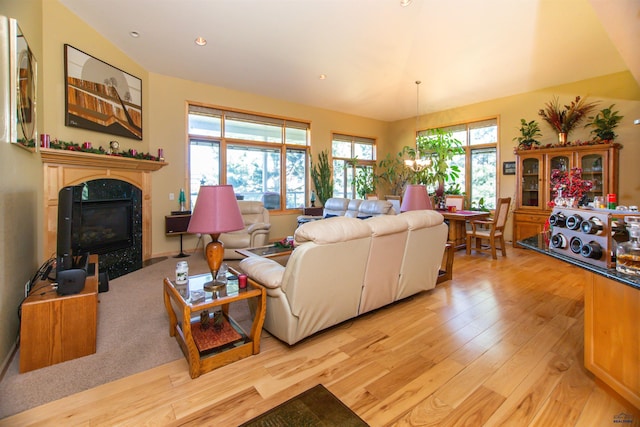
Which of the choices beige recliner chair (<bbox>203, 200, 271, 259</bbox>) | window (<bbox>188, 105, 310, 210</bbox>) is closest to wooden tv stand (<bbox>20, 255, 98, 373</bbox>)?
beige recliner chair (<bbox>203, 200, 271, 259</bbox>)

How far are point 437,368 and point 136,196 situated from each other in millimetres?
4805

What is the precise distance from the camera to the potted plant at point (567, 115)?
5.36 metres

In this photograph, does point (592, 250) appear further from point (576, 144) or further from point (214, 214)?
point (576, 144)

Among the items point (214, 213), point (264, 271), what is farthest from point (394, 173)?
point (214, 213)

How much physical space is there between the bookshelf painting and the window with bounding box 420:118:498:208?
702 cm

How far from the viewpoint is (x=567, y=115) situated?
5430 millimetres

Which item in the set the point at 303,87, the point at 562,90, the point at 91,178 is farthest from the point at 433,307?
the point at 562,90

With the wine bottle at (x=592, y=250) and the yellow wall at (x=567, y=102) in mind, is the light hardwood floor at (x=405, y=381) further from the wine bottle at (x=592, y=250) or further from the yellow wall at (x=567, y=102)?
the yellow wall at (x=567, y=102)

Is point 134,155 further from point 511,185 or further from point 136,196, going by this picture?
point 511,185

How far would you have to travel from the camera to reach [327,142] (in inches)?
306

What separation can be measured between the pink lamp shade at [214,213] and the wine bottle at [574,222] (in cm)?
223

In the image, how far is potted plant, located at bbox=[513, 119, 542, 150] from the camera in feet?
19.3

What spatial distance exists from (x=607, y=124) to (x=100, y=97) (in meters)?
8.20

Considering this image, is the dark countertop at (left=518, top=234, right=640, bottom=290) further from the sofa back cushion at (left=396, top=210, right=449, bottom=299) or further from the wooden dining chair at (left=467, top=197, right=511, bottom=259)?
the wooden dining chair at (left=467, top=197, right=511, bottom=259)
